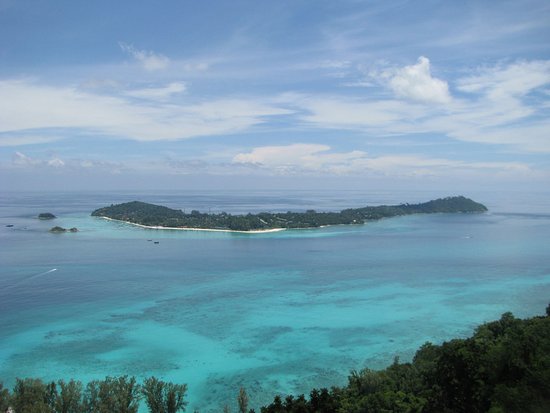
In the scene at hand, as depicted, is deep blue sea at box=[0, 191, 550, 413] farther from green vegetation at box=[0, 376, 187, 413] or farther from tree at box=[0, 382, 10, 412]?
tree at box=[0, 382, 10, 412]

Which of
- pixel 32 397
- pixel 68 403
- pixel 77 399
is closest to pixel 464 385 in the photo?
pixel 77 399

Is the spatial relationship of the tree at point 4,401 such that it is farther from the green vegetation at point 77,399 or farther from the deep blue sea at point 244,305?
the deep blue sea at point 244,305

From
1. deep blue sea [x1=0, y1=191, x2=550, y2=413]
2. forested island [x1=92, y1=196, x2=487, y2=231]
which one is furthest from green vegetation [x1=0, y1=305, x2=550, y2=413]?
forested island [x1=92, y1=196, x2=487, y2=231]

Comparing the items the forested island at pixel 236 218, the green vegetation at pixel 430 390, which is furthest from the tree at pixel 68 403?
the forested island at pixel 236 218

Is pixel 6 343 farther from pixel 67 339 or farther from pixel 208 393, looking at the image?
pixel 208 393

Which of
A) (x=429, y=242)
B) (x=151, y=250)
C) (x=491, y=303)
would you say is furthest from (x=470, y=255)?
(x=151, y=250)

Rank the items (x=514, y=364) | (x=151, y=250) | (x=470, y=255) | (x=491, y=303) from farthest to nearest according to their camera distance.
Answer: (x=151, y=250) → (x=470, y=255) → (x=491, y=303) → (x=514, y=364)

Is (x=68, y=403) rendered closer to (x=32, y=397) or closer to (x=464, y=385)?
(x=32, y=397)
